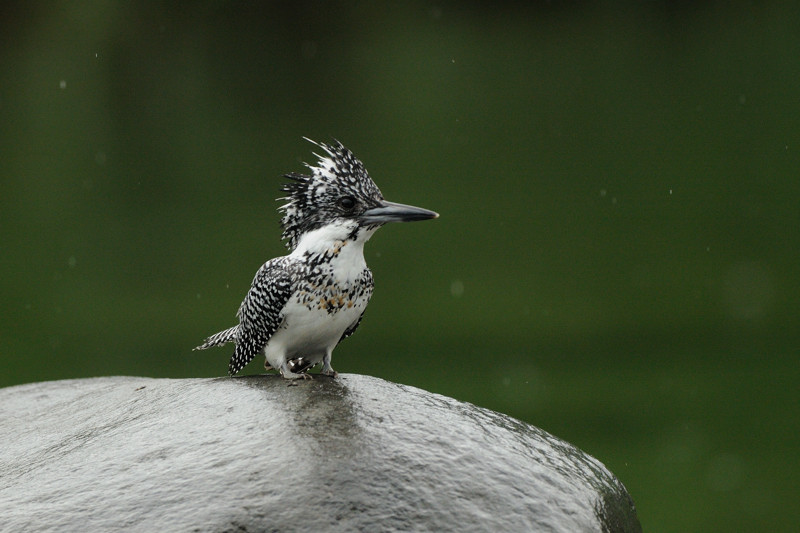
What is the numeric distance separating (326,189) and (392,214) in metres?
0.27

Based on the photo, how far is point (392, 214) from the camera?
3.12 meters

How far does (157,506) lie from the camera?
238 cm

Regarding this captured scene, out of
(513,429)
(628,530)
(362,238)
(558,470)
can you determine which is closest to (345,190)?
(362,238)

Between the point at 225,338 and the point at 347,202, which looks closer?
the point at 347,202

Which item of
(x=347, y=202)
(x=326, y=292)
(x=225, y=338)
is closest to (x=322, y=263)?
(x=326, y=292)

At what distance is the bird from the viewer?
10.4 ft

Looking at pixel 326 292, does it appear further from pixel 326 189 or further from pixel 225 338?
pixel 225 338

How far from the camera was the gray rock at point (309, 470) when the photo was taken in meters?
2.35

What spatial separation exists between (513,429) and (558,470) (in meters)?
0.24

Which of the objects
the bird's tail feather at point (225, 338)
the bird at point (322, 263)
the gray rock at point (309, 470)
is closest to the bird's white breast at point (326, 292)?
the bird at point (322, 263)

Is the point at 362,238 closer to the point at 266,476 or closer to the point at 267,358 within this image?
the point at 267,358

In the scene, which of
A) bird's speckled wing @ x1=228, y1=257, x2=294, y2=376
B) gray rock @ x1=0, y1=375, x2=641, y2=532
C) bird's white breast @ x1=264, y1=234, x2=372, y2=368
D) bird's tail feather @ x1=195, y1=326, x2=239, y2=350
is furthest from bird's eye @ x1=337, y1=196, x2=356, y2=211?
bird's tail feather @ x1=195, y1=326, x2=239, y2=350

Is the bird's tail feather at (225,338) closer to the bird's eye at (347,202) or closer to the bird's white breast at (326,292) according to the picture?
the bird's white breast at (326,292)

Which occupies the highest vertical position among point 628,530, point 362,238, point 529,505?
point 362,238
